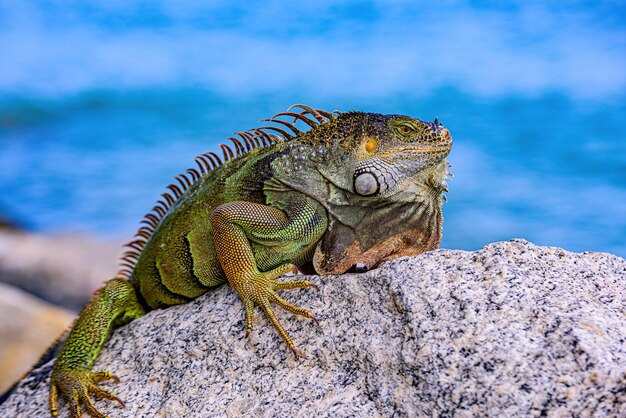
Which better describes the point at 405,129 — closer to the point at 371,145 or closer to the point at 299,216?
the point at 371,145

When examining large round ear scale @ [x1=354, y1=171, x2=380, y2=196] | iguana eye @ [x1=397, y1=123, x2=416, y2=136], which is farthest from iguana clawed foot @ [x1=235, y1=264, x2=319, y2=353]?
iguana eye @ [x1=397, y1=123, x2=416, y2=136]

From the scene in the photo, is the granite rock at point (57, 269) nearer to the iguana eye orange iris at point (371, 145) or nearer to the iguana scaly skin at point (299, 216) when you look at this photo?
the iguana scaly skin at point (299, 216)

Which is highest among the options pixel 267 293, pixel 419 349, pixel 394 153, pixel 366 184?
pixel 394 153

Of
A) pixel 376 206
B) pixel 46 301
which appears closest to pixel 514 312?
pixel 376 206

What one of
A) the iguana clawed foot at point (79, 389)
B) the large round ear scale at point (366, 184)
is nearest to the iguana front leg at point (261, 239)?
the large round ear scale at point (366, 184)

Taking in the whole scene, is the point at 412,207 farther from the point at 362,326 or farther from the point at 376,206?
the point at 362,326

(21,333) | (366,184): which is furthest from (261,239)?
(21,333)
